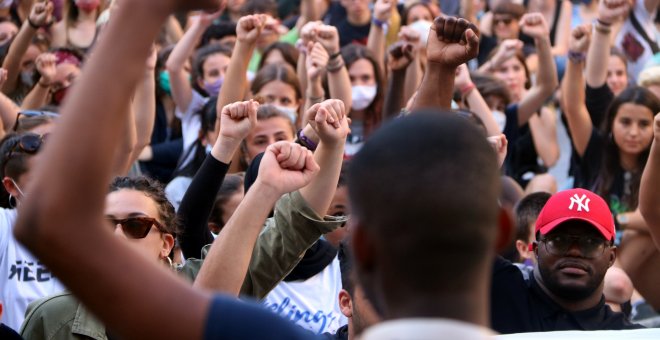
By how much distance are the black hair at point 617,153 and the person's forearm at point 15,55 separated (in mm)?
3647

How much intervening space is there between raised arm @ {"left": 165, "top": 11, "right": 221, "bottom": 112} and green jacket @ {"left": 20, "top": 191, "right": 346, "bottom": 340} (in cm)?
378

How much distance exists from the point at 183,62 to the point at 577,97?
2.41 m

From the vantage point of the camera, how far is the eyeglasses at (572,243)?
3961 millimetres

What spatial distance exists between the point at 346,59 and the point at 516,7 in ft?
8.59

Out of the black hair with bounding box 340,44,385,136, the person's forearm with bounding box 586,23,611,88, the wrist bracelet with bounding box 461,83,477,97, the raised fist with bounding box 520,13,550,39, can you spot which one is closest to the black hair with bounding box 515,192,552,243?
the wrist bracelet with bounding box 461,83,477,97

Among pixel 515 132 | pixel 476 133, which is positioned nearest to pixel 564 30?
pixel 515 132

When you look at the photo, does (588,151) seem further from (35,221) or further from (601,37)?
(35,221)

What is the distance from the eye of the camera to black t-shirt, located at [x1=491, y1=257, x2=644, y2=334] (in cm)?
371

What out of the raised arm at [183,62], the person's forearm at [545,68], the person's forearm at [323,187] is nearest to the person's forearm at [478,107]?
the person's forearm at [545,68]

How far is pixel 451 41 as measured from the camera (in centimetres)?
357

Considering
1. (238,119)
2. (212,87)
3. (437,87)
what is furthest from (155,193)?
(212,87)

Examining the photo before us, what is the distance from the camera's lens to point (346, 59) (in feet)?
23.9

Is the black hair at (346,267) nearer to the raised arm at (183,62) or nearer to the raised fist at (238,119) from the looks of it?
the raised fist at (238,119)

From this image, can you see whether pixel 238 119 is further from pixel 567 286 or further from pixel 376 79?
pixel 376 79
